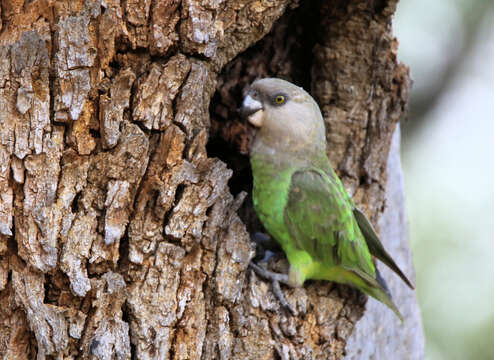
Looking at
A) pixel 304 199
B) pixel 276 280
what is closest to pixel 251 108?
pixel 304 199

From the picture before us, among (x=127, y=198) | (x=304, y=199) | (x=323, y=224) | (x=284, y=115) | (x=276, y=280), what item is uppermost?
(x=284, y=115)

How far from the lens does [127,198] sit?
8.98 feet

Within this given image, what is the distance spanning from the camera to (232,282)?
2910 millimetres

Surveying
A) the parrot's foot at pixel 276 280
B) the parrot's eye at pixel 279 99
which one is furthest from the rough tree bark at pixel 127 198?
the parrot's eye at pixel 279 99

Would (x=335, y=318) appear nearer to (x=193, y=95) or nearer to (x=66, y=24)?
(x=193, y=95)

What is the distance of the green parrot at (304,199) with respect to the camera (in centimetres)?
338

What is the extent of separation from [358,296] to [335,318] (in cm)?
25

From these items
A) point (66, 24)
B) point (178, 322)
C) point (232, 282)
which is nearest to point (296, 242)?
point (232, 282)

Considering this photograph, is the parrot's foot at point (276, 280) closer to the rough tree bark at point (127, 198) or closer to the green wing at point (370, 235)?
the rough tree bark at point (127, 198)

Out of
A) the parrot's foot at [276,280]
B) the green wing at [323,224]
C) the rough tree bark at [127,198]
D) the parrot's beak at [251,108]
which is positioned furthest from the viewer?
the parrot's beak at [251,108]

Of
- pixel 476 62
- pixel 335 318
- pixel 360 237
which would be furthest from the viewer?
pixel 476 62

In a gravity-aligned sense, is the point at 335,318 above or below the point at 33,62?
below

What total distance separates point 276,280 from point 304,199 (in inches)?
22.3

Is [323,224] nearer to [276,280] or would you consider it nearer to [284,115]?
[276,280]
